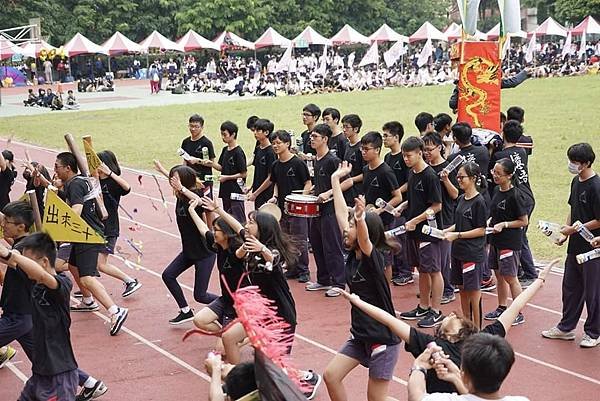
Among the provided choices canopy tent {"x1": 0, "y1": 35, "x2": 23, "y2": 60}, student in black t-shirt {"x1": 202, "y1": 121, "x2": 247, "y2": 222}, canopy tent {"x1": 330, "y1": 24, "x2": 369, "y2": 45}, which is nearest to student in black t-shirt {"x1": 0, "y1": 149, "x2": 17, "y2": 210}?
student in black t-shirt {"x1": 202, "y1": 121, "x2": 247, "y2": 222}

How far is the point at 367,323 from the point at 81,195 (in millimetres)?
3891

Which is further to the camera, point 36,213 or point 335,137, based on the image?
point 335,137

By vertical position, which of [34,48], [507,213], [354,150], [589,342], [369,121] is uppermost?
[354,150]

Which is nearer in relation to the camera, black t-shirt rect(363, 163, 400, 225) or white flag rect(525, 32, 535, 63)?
black t-shirt rect(363, 163, 400, 225)

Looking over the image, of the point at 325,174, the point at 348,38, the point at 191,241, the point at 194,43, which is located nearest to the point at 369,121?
the point at 325,174

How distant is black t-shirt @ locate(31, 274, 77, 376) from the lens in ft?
20.4

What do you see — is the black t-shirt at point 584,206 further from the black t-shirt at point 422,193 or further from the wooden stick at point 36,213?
the wooden stick at point 36,213

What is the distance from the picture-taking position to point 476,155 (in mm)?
10086

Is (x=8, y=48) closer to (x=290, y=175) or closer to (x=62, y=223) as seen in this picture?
(x=290, y=175)

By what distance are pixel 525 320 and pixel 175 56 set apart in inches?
2188

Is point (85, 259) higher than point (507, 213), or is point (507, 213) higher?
point (507, 213)

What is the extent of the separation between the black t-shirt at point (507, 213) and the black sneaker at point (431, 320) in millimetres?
962

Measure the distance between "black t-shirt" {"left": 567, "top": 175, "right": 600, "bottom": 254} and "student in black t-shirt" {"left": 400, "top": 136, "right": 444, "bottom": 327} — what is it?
54.9 inches

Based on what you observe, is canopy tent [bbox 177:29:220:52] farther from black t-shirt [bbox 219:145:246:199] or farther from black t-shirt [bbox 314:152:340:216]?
black t-shirt [bbox 314:152:340:216]
